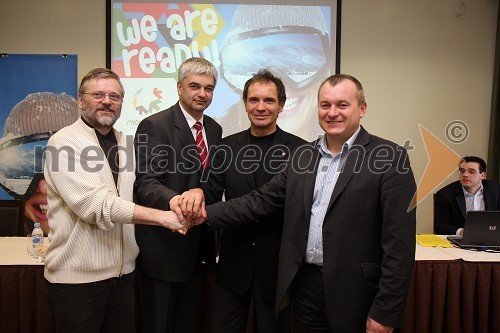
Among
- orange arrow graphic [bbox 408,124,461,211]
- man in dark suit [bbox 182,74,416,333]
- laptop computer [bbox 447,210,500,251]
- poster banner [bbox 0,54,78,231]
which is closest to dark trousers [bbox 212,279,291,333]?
man in dark suit [bbox 182,74,416,333]

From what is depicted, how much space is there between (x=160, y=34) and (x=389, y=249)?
11.6ft

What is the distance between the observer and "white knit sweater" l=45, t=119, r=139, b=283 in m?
1.74

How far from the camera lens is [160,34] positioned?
4.31m

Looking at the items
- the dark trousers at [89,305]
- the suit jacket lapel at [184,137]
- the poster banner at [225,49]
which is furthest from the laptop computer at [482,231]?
the dark trousers at [89,305]

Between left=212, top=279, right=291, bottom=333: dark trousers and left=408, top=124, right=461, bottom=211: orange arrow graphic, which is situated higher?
left=408, top=124, right=461, bottom=211: orange arrow graphic

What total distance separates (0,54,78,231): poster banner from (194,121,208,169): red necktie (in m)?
2.66

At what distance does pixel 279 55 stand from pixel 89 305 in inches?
132

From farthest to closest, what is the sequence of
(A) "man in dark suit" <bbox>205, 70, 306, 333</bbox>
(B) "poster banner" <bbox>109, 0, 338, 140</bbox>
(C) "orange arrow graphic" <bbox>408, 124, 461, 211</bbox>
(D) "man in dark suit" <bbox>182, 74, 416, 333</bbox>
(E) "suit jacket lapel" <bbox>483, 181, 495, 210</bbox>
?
(C) "orange arrow graphic" <bbox>408, 124, 461, 211</bbox> < (B) "poster banner" <bbox>109, 0, 338, 140</bbox> < (E) "suit jacket lapel" <bbox>483, 181, 495, 210</bbox> < (A) "man in dark suit" <bbox>205, 70, 306, 333</bbox> < (D) "man in dark suit" <bbox>182, 74, 416, 333</bbox>

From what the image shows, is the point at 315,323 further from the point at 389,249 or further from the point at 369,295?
the point at 389,249

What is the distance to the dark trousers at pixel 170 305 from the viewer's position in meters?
2.04

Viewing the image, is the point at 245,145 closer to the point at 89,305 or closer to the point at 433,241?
the point at 89,305

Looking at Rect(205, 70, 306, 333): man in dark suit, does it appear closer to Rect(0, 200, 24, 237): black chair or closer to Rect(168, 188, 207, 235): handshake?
Rect(168, 188, 207, 235): handshake

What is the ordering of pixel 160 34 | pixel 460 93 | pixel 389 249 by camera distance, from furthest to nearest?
pixel 460 93
pixel 160 34
pixel 389 249

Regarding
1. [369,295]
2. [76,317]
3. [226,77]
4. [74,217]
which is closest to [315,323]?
[369,295]
